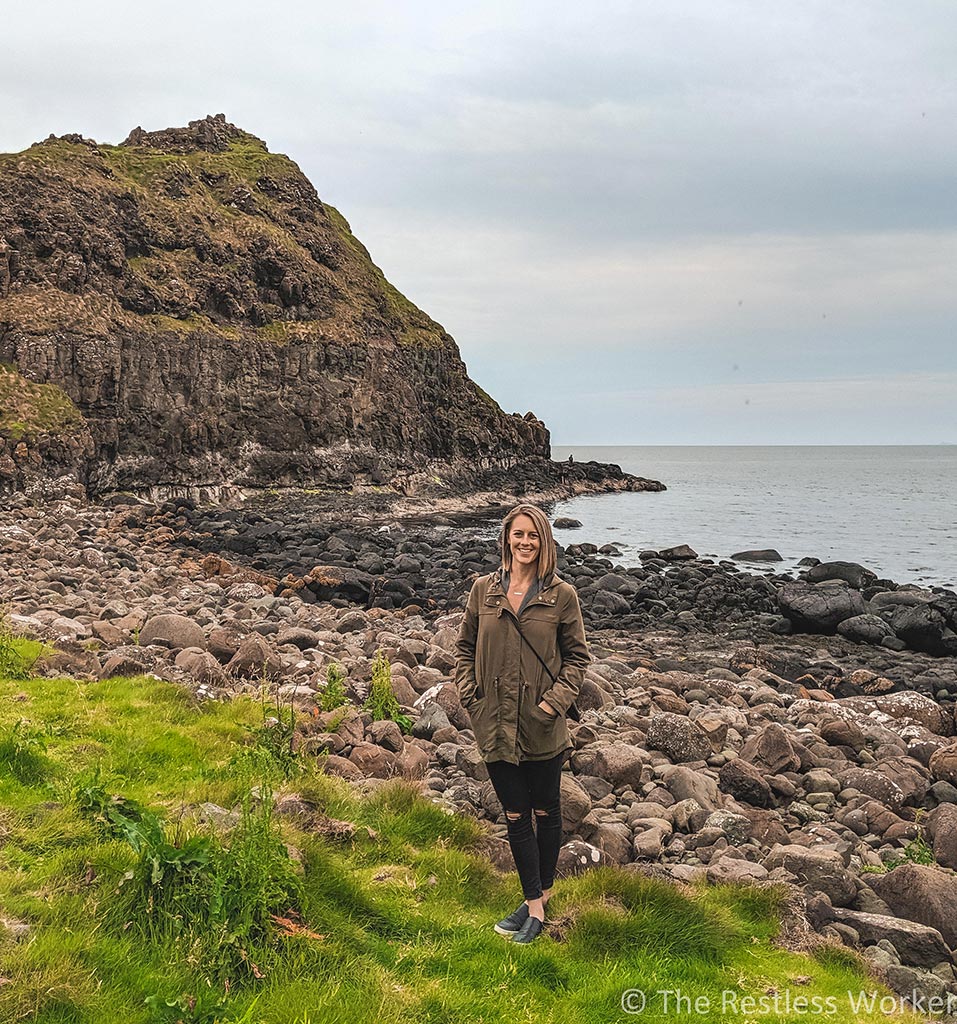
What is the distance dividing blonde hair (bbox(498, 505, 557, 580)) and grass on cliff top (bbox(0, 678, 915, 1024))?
2.43 m

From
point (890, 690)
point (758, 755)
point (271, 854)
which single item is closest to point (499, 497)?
point (890, 690)

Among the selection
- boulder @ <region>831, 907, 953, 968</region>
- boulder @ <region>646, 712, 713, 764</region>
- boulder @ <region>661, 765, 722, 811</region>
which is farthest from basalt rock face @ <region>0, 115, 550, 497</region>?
boulder @ <region>831, 907, 953, 968</region>

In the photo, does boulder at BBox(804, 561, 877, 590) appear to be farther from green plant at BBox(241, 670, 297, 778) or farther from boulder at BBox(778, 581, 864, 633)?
green plant at BBox(241, 670, 297, 778)

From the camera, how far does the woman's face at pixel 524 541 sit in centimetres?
584

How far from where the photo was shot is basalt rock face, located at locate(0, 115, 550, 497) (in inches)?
2414

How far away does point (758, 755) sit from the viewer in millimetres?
10945

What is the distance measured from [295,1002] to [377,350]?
283 feet

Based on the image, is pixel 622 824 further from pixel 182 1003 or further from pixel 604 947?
pixel 182 1003

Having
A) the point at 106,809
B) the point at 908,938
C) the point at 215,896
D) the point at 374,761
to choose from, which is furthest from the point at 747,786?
the point at 106,809

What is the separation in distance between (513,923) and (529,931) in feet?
0.49

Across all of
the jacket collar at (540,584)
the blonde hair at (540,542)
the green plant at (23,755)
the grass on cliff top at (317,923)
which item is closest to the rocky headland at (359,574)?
the grass on cliff top at (317,923)

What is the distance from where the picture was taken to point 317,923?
16.9 feet

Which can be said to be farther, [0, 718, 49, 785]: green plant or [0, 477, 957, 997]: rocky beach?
[0, 477, 957, 997]: rocky beach

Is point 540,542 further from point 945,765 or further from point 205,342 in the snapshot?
point 205,342
